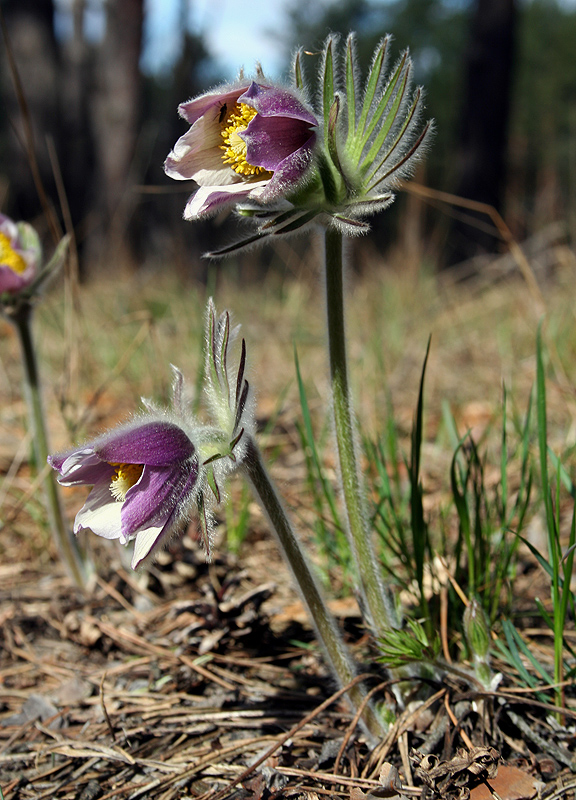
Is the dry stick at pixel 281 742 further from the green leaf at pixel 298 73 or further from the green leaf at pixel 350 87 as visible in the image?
the green leaf at pixel 298 73

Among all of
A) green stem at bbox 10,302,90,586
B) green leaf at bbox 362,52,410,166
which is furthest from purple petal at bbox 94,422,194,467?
green stem at bbox 10,302,90,586

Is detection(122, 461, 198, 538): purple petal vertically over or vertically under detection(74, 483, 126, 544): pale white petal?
over

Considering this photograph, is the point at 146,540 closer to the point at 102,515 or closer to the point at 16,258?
the point at 102,515

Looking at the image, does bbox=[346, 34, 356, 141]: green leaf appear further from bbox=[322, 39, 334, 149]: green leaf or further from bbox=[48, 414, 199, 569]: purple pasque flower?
bbox=[48, 414, 199, 569]: purple pasque flower

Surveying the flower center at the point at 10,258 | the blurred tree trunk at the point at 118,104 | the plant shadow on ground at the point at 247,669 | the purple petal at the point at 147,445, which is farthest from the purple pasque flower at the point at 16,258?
the blurred tree trunk at the point at 118,104

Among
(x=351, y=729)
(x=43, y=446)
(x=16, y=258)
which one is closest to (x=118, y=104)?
(x=16, y=258)

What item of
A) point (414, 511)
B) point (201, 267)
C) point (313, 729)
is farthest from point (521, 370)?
point (201, 267)

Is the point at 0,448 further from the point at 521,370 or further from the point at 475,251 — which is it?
the point at 475,251
